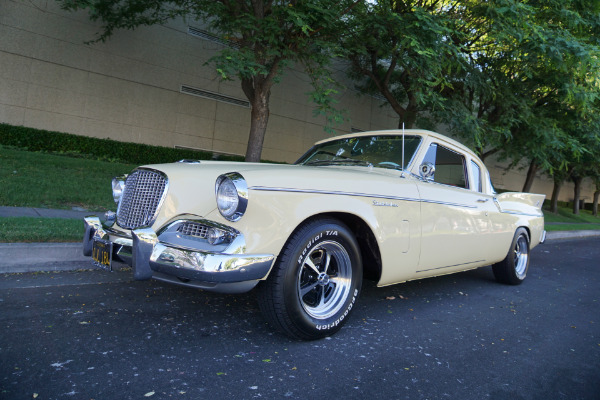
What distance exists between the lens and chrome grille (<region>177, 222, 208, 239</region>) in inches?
101

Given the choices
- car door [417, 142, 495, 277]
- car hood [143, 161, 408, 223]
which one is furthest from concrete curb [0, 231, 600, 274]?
car door [417, 142, 495, 277]

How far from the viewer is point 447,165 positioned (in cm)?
448

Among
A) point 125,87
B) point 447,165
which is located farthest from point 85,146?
point 447,165

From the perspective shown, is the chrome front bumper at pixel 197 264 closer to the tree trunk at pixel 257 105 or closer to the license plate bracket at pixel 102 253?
the license plate bracket at pixel 102 253

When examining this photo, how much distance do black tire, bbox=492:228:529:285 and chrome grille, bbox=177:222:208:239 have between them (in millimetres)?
4199

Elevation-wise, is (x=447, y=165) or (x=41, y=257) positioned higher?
(x=447, y=165)

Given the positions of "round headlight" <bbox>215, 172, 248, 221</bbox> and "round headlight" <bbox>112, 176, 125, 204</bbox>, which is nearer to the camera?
"round headlight" <bbox>215, 172, 248, 221</bbox>

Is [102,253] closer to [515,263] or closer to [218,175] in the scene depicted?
[218,175]

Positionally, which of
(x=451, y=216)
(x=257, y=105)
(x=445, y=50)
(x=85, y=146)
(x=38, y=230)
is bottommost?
(x=38, y=230)

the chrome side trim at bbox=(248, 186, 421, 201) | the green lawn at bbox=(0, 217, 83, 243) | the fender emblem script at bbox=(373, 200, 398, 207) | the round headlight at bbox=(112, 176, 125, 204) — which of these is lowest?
the green lawn at bbox=(0, 217, 83, 243)

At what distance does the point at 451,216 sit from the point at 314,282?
1.66 meters

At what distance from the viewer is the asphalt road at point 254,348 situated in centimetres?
223

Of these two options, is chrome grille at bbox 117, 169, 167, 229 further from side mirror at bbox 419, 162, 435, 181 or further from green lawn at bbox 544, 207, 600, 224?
green lawn at bbox 544, 207, 600, 224

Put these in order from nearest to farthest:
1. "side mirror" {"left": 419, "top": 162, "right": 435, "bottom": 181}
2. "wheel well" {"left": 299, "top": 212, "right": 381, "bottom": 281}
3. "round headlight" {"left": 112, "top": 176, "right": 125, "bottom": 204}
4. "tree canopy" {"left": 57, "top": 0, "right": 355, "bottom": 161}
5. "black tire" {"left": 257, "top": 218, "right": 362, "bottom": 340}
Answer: "black tire" {"left": 257, "top": 218, "right": 362, "bottom": 340} < "wheel well" {"left": 299, "top": 212, "right": 381, "bottom": 281} < "round headlight" {"left": 112, "top": 176, "right": 125, "bottom": 204} < "side mirror" {"left": 419, "top": 162, "right": 435, "bottom": 181} < "tree canopy" {"left": 57, "top": 0, "right": 355, "bottom": 161}
